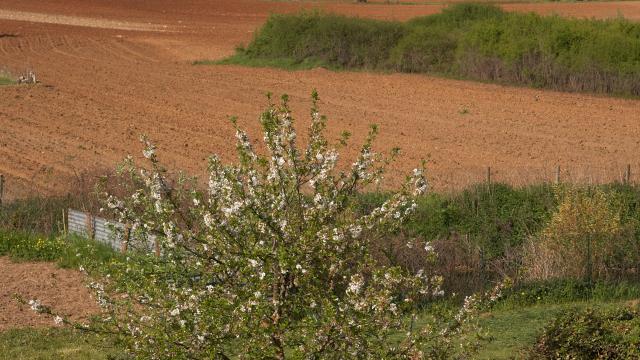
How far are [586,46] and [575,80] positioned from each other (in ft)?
4.12

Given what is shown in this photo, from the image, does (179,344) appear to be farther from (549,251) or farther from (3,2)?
(3,2)

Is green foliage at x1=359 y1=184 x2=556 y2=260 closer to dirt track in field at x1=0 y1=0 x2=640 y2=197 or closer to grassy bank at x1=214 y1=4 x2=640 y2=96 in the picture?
dirt track in field at x1=0 y1=0 x2=640 y2=197

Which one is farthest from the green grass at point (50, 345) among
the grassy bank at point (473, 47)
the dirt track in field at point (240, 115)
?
the grassy bank at point (473, 47)

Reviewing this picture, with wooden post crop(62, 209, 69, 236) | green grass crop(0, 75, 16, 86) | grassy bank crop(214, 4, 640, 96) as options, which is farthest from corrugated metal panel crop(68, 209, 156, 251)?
grassy bank crop(214, 4, 640, 96)

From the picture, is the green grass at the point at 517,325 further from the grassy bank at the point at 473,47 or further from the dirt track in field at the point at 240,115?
the grassy bank at the point at 473,47

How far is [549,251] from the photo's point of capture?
67.8 ft

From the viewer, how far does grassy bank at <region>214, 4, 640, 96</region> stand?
146ft

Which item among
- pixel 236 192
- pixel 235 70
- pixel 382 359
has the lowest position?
pixel 235 70

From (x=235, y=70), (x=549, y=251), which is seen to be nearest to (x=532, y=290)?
A: (x=549, y=251)

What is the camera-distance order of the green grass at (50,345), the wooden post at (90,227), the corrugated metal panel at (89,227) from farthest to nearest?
the wooden post at (90,227) < the corrugated metal panel at (89,227) < the green grass at (50,345)

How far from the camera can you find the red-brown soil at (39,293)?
18.7m

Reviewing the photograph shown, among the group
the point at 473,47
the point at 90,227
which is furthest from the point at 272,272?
the point at 473,47

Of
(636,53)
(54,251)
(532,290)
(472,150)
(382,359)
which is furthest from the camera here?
(636,53)

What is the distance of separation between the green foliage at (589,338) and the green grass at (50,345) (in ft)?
16.4
